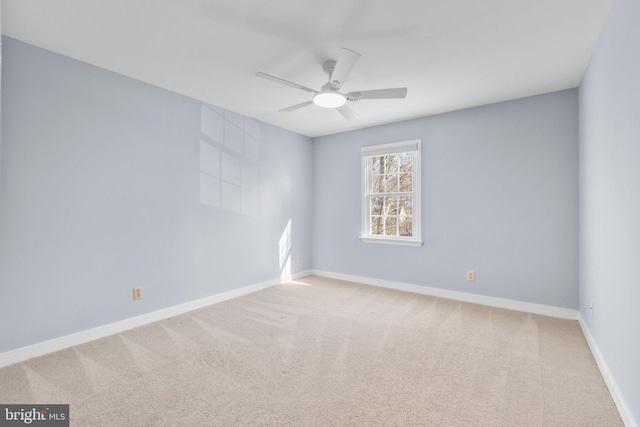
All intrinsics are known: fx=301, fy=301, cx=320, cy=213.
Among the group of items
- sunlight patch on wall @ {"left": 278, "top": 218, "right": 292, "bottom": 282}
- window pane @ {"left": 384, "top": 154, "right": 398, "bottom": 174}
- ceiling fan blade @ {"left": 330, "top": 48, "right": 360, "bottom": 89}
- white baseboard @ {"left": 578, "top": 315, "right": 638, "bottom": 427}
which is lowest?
white baseboard @ {"left": 578, "top": 315, "right": 638, "bottom": 427}

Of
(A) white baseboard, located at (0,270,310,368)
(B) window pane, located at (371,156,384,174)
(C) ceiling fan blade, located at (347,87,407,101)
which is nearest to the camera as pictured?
(A) white baseboard, located at (0,270,310,368)

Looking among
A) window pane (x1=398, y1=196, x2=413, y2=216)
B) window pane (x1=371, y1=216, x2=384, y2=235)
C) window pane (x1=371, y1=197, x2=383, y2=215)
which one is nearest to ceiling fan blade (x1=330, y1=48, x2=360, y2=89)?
window pane (x1=398, y1=196, x2=413, y2=216)

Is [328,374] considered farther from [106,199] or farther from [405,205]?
[405,205]

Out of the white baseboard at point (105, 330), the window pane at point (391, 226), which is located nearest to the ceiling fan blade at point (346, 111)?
the window pane at point (391, 226)

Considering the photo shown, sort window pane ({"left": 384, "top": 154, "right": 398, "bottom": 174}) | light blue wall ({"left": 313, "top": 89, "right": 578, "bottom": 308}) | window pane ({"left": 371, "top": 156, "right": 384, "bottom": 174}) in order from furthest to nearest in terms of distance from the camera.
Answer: window pane ({"left": 371, "top": 156, "right": 384, "bottom": 174}) < window pane ({"left": 384, "top": 154, "right": 398, "bottom": 174}) < light blue wall ({"left": 313, "top": 89, "right": 578, "bottom": 308})

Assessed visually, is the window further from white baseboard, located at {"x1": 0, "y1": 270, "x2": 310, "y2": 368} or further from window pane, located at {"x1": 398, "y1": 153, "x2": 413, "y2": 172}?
white baseboard, located at {"x1": 0, "y1": 270, "x2": 310, "y2": 368}

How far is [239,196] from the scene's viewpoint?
13.0 feet

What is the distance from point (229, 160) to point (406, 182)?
2.44 metres

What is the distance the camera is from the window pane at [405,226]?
4266 mm

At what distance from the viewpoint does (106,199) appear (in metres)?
2.69

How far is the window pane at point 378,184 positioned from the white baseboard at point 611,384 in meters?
2.78

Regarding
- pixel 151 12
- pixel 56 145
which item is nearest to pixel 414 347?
pixel 151 12

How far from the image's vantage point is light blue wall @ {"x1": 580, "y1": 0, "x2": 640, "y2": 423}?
1.50 m

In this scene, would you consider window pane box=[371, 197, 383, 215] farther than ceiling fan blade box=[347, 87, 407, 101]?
Yes
